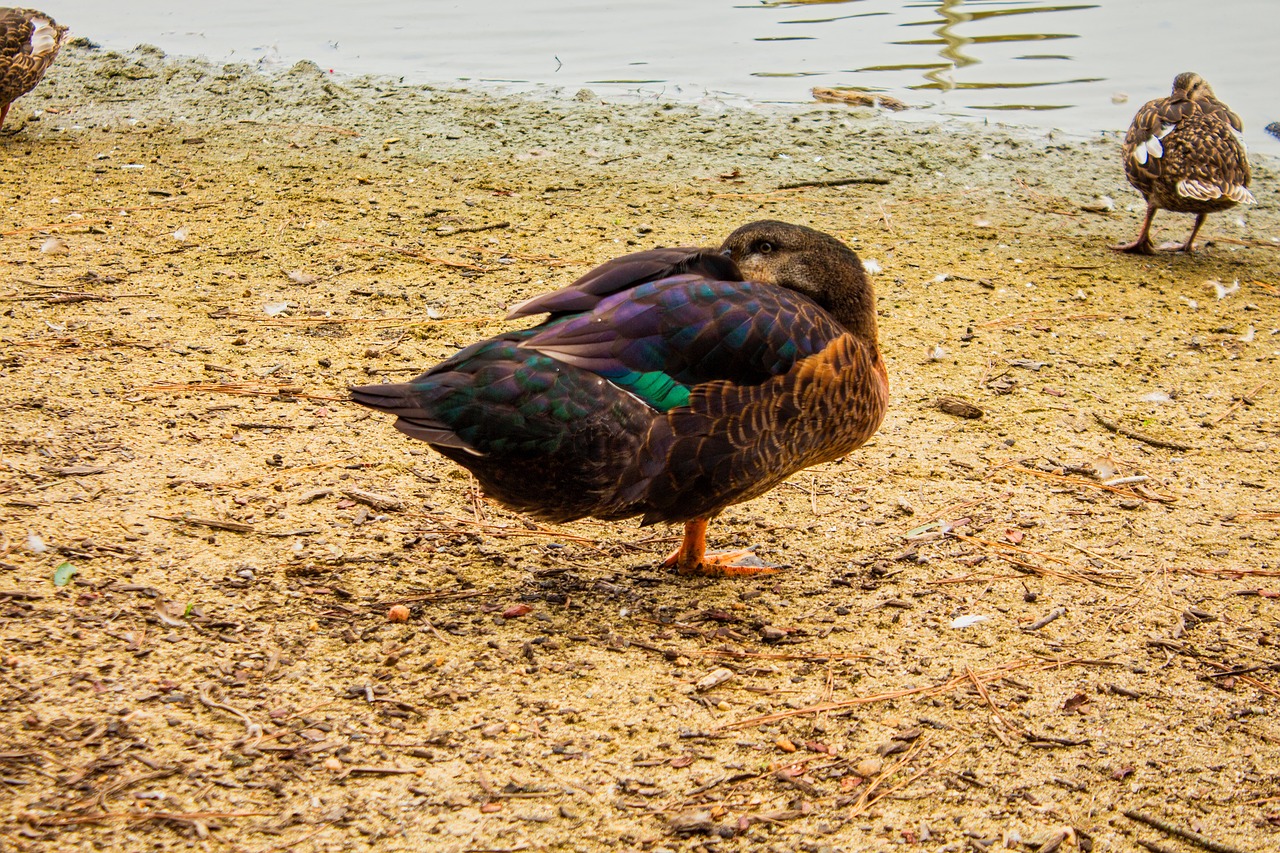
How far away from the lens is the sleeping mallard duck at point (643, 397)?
327 centimetres

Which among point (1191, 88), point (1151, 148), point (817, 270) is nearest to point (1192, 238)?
point (1151, 148)

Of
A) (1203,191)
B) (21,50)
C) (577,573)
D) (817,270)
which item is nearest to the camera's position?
(577,573)

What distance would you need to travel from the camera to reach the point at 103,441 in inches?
161

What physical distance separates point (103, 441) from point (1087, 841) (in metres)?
3.33

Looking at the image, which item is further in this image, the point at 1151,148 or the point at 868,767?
the point at 1151,148

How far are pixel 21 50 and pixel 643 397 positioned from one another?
6987mm

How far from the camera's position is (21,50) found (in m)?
8.21

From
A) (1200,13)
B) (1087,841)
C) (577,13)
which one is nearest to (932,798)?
(1087,841)

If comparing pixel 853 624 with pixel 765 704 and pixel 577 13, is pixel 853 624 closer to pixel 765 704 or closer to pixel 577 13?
pixel 765 704

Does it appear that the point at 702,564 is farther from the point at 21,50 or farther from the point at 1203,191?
the point at 21,50

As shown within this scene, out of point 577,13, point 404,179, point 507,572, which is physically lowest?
point 507,572

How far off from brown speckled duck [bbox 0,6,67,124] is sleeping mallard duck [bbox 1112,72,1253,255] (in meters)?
7.43

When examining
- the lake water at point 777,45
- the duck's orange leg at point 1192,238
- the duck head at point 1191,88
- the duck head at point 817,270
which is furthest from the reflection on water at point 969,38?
the duck head at point 817,270

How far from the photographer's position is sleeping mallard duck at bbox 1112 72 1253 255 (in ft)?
22.8
